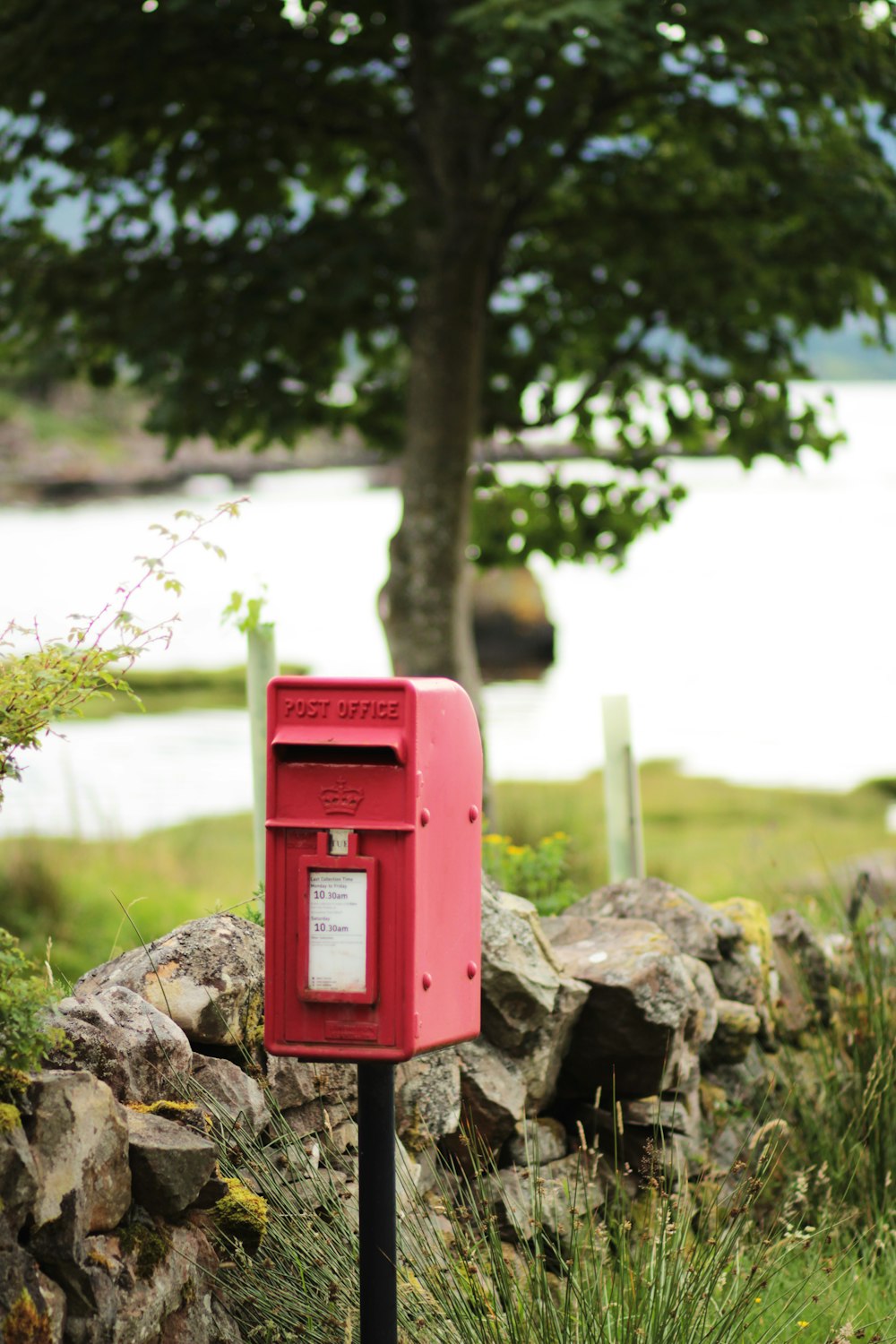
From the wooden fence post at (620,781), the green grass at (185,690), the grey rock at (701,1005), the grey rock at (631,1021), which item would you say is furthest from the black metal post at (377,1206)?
the green grass at (185,690)

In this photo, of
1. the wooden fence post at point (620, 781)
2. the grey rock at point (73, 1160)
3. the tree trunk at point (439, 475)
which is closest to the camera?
the grey rock at point (73, 1160)

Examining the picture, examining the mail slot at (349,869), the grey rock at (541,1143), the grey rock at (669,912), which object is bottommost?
the grey rock at (541,1143)

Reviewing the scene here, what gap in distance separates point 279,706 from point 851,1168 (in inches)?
93.5

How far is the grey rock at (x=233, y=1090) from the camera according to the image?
3.24 meters

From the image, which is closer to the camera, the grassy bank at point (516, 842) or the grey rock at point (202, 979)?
the grey rock at point (202, 979)

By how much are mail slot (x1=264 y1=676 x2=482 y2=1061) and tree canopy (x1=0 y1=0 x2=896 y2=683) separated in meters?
4.63

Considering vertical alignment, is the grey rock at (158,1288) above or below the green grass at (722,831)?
below

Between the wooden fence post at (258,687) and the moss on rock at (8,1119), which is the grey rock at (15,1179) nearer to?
the moss on rock at (8,1119)

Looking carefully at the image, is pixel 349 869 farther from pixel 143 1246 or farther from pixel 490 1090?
pixel 490 1090

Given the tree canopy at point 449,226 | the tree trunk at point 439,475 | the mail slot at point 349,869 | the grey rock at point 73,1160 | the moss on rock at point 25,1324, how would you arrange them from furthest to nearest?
1. the tree trunk at point 439,475
2. the tree canopy at point 449,226
3. the mail slot at point 349,869
4. the grey rock at point 73,1160
5. the moss on rock at point 25,1324

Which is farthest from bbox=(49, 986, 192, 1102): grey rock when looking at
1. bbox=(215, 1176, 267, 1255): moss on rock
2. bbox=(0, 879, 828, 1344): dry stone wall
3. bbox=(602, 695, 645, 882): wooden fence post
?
bbox=(602, 695, 645, 882): wooden fence post

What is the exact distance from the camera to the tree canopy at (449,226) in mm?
7508

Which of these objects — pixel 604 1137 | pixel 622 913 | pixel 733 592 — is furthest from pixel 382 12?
pixel 733 592

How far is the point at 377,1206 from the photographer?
9.30 ft
